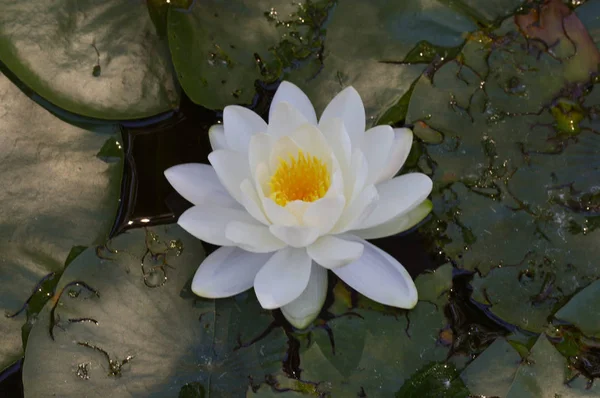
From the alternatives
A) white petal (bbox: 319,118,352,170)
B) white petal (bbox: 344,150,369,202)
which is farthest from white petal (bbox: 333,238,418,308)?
white petal (bbox: 319,118,352,170)

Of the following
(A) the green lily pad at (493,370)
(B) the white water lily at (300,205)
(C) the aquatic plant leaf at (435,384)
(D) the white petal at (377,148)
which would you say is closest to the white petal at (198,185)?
(B) the white water lily at (300,205)

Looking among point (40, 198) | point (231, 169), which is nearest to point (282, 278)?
point (231, 169)

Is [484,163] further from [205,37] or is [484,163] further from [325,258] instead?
[205,37]

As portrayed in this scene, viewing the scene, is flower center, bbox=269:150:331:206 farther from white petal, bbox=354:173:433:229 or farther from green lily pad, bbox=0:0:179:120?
green lily pad, bbox=0:0:179:120

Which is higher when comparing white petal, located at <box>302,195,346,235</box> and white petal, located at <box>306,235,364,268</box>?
white petal, located at <box>302,195,346,235</box>

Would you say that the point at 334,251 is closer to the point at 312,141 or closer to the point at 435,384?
the point at 312,141
